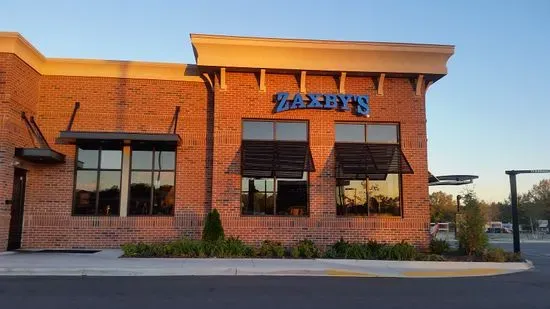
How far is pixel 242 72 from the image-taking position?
18141mm

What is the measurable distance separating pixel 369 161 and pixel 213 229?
600cm

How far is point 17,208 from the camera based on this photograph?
16.8m

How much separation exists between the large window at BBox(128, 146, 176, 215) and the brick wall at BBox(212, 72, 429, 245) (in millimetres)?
1777

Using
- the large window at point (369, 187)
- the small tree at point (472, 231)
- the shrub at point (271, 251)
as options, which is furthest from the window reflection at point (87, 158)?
the small tree at point (472, 231)

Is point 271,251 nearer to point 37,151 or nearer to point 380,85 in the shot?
point 380,85

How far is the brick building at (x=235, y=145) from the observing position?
17328mm

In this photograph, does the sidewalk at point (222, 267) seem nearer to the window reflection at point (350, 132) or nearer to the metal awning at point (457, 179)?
the window reflection at point (350, 132)

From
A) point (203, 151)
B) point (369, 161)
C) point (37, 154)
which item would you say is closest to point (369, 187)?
point (369, 161)

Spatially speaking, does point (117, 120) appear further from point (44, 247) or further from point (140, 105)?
point (44, 247)

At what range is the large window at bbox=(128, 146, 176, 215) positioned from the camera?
698 inches

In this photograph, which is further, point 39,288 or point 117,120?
point 117,120

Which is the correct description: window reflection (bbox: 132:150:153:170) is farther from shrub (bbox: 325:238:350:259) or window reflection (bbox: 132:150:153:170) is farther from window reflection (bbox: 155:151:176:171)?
shrub (bbox: 325:238:350:259)

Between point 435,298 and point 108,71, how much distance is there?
13.6 metres

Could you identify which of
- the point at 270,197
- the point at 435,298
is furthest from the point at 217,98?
the point at 435,298
